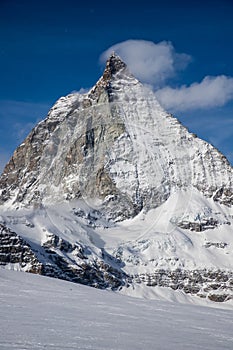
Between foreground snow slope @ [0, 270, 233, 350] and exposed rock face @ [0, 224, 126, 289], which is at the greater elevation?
exposed rock face @ [0, 224, 126, 289]

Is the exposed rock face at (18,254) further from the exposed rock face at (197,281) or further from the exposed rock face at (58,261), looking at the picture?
the exposed rock face at (197,281)

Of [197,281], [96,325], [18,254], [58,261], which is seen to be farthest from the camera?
[197,281]

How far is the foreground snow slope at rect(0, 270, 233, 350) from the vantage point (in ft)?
50.1

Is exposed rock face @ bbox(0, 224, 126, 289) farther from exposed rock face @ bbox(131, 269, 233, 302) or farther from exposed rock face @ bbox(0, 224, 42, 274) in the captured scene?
exposed rock face @ bbox(131, 269, 233, 302)

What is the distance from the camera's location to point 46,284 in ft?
119

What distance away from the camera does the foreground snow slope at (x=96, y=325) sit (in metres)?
15.3

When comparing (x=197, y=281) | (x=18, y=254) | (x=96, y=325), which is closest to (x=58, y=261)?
(x=18, y=254)

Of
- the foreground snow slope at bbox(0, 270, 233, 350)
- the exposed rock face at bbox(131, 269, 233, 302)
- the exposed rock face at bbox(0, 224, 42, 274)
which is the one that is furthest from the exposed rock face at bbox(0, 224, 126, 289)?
the foreground snow slope at bbox(0, 270, 233, 350)

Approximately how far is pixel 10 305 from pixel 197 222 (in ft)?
567

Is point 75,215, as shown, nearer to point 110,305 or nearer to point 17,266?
point 17,266

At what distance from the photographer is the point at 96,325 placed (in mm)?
18875

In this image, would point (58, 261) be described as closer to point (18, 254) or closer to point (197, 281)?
point (18, 254)

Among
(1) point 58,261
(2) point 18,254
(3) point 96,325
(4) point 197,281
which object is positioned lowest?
(3) point 96,325

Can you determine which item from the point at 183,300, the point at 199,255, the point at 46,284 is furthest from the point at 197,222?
the point at 46,284
